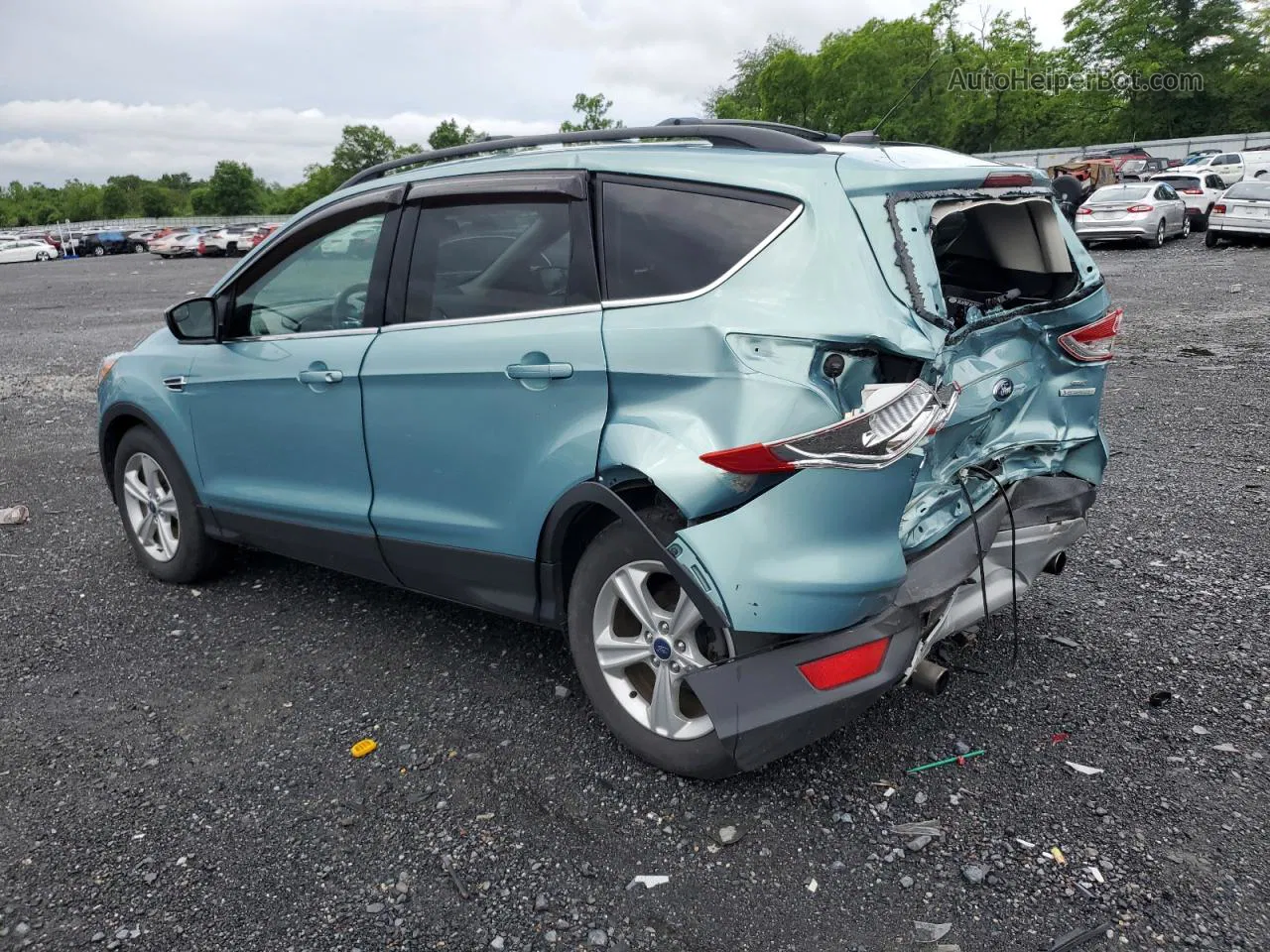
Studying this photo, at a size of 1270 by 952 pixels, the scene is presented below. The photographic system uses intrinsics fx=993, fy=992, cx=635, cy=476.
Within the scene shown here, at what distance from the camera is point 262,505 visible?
4.17 meters

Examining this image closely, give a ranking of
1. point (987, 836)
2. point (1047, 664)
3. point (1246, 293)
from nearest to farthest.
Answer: point (987, 836)
point (1047, 664)
point (1246, 293)

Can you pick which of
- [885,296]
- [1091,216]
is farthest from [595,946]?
[1091,216]

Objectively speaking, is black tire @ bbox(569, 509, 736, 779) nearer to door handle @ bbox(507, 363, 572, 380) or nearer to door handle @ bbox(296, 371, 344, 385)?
door handle @ bbox(507, 363, 572, 380)

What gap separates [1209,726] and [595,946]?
87.2 inches

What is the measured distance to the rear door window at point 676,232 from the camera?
9.12ft

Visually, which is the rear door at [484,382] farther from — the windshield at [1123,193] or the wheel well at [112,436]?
the windshield at [1123,193]

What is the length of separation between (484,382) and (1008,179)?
177cm

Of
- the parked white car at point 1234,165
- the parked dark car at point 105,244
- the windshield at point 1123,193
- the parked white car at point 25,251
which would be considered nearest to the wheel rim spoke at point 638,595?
the windshield at point 1123,193

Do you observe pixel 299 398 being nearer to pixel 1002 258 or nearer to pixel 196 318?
pixel 196 318

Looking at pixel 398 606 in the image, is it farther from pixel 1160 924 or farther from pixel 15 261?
pixel 15 261

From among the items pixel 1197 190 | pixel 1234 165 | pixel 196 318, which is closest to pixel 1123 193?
pixel 1197 190

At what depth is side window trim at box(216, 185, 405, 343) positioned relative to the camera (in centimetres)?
367

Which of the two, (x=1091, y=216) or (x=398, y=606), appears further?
(x=1091, y=216)

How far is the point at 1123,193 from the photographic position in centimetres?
2244
